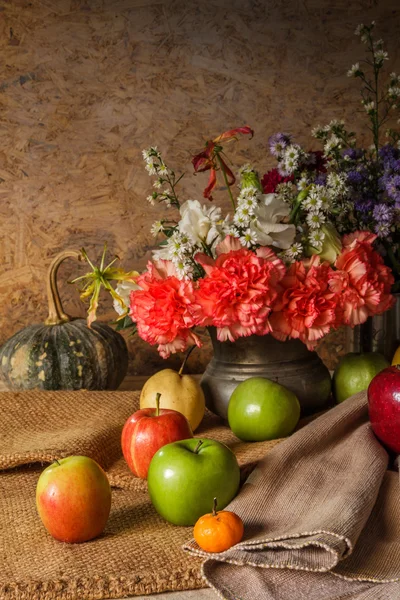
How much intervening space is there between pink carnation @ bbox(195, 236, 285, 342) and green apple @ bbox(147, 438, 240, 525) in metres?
0.26

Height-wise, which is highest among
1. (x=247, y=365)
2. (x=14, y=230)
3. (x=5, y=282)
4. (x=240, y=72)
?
(x=240, y=72)

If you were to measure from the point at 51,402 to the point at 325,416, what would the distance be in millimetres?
587

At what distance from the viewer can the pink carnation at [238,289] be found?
121 cm

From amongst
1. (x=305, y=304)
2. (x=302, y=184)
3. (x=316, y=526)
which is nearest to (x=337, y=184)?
(x=302, y=184)

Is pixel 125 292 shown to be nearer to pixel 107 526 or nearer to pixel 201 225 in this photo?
pixel 201 225

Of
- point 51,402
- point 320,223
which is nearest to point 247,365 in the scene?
point 320,223

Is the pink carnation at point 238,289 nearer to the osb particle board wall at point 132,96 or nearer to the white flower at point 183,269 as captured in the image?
the white flower at point 183,269

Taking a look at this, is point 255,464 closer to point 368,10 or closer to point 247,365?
point 247,365

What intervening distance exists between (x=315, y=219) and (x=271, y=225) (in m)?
0.10

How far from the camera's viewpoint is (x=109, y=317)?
2182 mm

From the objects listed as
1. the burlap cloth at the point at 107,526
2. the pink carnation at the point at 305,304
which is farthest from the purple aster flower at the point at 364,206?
the burlap cloth at the point at 107,526

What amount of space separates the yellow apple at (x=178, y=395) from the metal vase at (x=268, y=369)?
5 centimetres

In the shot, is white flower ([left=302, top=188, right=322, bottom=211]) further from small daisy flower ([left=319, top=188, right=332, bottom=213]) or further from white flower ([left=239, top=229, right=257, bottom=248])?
white flower ([left=239, top=229, right=257, bottom=248])

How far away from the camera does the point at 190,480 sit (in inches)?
39.0
